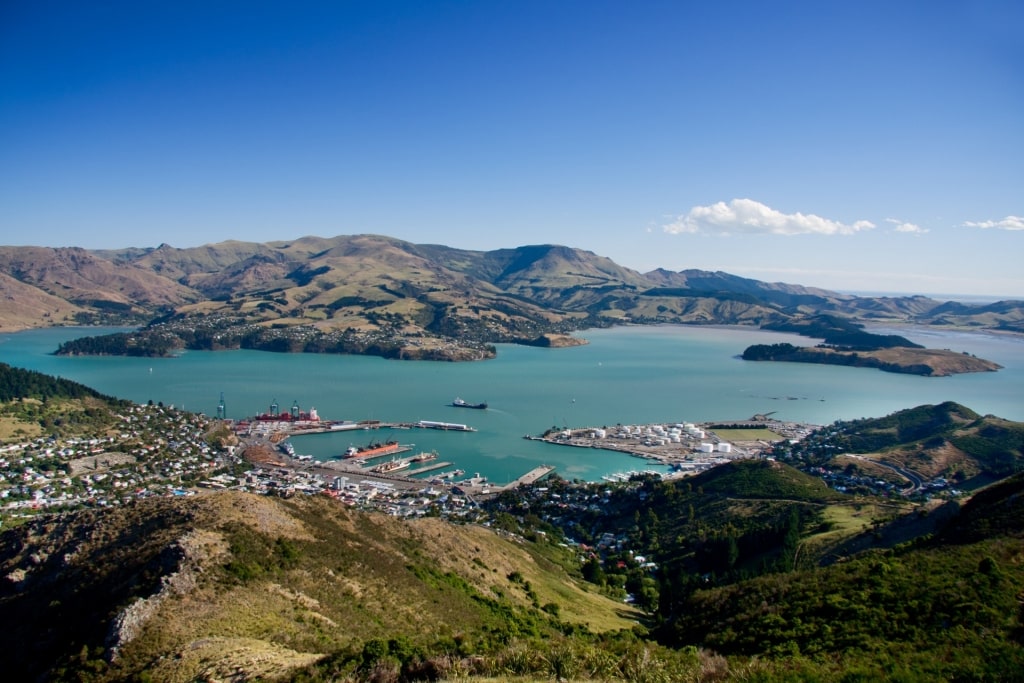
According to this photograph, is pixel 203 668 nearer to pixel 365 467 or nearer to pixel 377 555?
pixel 377 555

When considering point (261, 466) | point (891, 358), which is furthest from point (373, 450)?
point (891, 358)

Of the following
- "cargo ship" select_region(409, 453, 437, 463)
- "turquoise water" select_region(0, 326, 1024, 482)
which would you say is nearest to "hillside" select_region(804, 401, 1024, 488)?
"turquoise water" select_region(0, 326, 1024, 482)

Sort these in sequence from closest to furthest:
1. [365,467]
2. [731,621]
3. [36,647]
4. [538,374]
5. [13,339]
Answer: [36,647]
[731,621]
[365,467]
[538,374]
[13,339]

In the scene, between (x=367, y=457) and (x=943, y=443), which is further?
(x=367, y=457)

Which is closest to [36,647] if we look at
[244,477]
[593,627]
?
[593,627]

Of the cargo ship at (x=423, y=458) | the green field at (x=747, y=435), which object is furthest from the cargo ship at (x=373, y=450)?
the green field at (x=747, y=435)

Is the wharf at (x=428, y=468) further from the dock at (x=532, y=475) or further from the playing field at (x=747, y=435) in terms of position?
the playing field at (x=747, y=435)

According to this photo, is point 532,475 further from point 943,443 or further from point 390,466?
point 943,443
